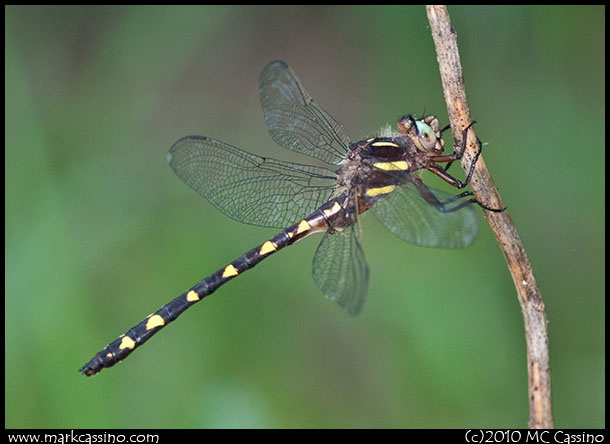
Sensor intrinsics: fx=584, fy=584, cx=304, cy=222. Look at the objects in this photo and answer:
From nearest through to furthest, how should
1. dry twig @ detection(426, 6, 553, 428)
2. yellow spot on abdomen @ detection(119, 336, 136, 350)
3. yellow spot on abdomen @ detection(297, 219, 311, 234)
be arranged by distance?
dry twig @ detection(426, 6, 553, 428), yellow spot on abdomen @ detection(119, 336, 136, 350), yellow spot on abdomen @ detection(297, 219, 311, 234)

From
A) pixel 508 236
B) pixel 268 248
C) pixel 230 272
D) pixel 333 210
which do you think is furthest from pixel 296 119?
pixel 508 236

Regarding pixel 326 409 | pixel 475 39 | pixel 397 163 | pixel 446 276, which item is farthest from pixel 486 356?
pixel 475 39

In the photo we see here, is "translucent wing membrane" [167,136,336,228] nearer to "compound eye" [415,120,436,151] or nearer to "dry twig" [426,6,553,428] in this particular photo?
"compound eye" [415,120,436,151]

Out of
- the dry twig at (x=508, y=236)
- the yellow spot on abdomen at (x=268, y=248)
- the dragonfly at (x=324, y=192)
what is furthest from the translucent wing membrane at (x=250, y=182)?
the dry twig at (x=508, y=236)

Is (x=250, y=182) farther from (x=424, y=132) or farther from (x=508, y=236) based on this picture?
(x=508, y=236)

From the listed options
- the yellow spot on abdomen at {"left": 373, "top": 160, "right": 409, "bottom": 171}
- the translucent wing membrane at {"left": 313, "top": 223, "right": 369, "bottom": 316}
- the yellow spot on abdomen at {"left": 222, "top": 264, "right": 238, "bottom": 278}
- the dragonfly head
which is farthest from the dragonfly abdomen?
the dragonfly head

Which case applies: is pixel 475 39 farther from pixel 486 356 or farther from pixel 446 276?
pixel 486 356
